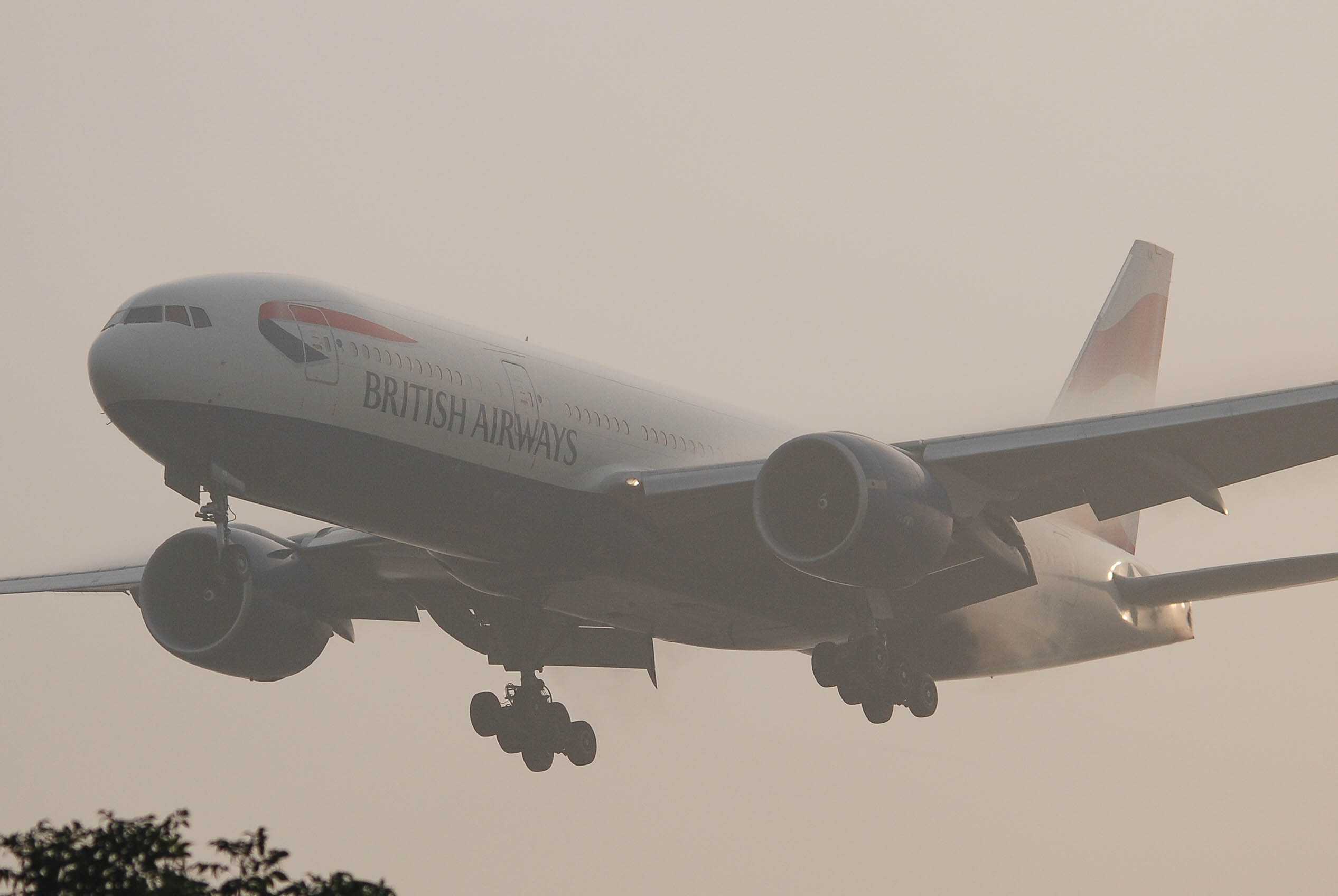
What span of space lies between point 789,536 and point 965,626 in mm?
7385

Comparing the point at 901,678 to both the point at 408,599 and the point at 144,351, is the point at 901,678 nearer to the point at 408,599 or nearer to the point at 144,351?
the point at 408,599

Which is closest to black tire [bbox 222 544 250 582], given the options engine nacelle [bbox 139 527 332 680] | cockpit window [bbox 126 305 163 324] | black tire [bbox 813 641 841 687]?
cockpit window [bbox 126 305 163 324]

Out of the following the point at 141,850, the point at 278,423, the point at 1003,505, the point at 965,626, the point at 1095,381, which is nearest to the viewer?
the point at 141,850

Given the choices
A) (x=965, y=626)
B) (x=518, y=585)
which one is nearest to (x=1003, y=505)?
(x=965, y=626)

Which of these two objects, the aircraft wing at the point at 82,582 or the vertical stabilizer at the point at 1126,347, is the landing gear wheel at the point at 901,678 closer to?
the vertical stabilizer at the point at 1126,347

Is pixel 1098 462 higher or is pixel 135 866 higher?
pixel 1098 462

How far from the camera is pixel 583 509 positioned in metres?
26.7

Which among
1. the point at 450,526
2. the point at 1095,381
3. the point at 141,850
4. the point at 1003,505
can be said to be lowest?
the point at 141,850

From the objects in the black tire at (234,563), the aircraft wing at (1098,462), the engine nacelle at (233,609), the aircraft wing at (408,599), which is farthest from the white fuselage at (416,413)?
the engine nacelle at (233,609)

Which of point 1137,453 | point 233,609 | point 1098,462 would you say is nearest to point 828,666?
point 1098,462

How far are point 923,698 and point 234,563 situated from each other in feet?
39.7

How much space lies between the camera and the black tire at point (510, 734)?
1254 inches

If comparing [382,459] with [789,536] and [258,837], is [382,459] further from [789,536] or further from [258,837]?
[258,837]

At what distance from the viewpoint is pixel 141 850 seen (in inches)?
465
